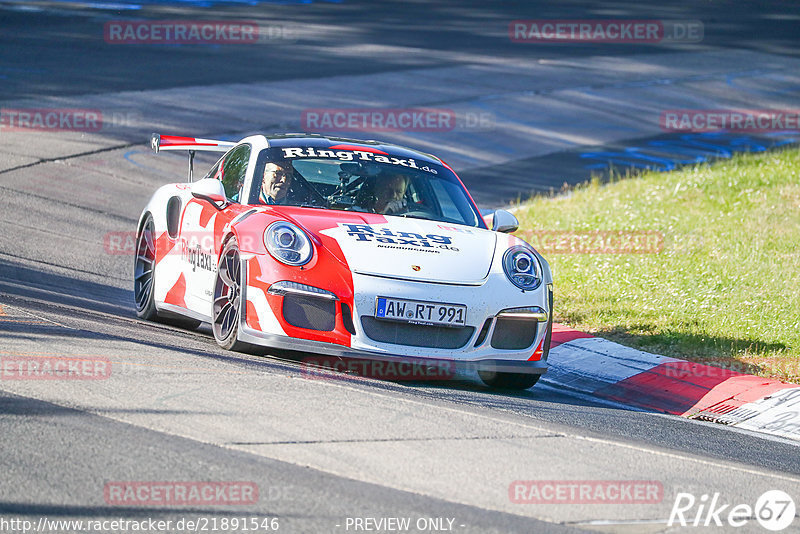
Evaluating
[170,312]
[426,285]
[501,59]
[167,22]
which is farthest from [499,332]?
[167,22]

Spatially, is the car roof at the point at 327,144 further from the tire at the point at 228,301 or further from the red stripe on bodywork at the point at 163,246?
the tire at the point at 228,301

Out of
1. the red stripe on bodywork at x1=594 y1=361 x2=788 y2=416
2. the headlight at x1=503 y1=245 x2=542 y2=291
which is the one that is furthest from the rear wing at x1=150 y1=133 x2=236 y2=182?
the red stripe on bodywork at x1=594 y1=361 x2=788 y2=416

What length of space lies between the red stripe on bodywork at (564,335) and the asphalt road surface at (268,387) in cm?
119

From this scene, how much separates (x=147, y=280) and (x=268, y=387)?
319 cm

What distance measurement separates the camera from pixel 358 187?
7719mm

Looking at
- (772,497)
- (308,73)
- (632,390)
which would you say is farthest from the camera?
(308,73)

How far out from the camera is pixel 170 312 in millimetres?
8148

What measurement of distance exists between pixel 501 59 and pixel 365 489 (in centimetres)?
2252

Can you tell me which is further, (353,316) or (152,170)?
(152,170)

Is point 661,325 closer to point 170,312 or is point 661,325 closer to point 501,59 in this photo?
point 170,312

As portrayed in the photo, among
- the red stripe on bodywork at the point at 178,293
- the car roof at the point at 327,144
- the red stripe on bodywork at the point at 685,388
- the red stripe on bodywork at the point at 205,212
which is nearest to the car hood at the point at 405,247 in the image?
the red stripe on bodywork at the point at 205,212

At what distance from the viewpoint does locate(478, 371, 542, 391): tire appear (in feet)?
23.2

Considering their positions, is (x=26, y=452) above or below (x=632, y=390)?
above

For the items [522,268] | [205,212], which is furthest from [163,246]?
[522,268]
